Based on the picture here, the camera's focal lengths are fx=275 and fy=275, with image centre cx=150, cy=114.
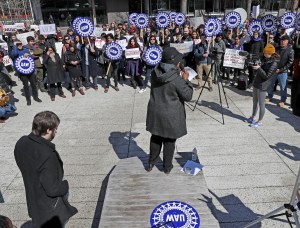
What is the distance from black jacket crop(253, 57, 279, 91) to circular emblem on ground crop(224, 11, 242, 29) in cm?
487

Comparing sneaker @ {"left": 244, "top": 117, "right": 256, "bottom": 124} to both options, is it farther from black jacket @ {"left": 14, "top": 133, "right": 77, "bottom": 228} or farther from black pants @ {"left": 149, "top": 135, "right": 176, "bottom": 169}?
black jacket @ {"left": 14, "top": 133, "right": 77, "bottom": 228}

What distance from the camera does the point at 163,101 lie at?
372cm

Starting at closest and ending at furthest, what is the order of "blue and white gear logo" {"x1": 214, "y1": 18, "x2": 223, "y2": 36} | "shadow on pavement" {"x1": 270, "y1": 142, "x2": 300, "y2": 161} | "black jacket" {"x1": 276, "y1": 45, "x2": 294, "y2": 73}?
"shadow on pavement" {"x1": 270, "y1": 142, "x2": 300, "y2": 161}, "black jacket" {"x1": 276, "y1": 45, "x2": 294, "y2": 73}, "blue and white gear logo" {"x1": 214, "y1": 18, "x2": 223, "y2": 36}

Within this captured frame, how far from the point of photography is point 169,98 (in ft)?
12.1

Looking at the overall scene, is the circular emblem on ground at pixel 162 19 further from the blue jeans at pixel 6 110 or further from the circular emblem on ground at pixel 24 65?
the blue jeans at pixel 6 110

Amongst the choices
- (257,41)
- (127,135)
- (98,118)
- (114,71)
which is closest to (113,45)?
(114,71)

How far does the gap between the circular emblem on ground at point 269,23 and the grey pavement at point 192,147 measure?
3.45m

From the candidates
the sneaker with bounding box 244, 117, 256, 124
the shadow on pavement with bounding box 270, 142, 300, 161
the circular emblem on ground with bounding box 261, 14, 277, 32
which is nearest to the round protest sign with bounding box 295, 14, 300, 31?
the circular emblem on ground with bounding box 261, 14, 277, 32

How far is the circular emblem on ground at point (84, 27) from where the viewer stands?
926 centimetres

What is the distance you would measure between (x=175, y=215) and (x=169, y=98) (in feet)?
4.93

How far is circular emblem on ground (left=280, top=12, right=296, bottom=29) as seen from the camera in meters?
10.5

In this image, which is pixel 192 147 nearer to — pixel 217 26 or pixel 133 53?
pixel 133 53

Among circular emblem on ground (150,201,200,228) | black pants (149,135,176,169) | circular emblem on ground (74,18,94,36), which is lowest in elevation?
circular emblem on ground (150,201,200,228)

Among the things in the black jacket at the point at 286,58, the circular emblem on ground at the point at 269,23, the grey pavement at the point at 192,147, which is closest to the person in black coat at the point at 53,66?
the grey pavement at the point at 192,147
